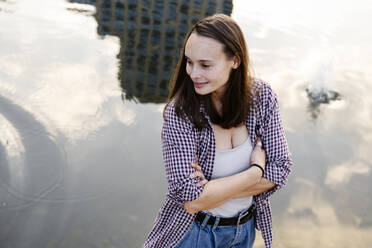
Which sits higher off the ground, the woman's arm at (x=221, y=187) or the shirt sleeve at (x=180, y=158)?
the shirt sleeve at (x=180, y=158)

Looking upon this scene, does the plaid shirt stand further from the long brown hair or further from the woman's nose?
the woman's nose

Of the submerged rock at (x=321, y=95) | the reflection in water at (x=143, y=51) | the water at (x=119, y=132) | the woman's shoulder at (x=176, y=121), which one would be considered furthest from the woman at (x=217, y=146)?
the submerged rock at (x=321, y=95)

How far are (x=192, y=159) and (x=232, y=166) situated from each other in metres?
0.28

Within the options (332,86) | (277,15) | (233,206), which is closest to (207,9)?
(277,15)

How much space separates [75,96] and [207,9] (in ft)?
77.7

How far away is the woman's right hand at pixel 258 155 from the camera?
2.11 meters

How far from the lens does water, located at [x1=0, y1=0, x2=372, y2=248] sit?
4.24m

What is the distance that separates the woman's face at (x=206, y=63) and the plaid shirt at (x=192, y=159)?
0.15 metres

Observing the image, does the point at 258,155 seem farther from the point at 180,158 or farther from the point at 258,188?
the point at 180,158

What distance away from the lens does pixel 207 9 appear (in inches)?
1131

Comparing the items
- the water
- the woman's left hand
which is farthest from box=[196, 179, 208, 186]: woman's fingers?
the water

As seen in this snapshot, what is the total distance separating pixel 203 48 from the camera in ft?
6.17

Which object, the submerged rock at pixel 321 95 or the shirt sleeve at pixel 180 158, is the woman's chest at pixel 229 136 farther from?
the submerged rock at pixel 321 95

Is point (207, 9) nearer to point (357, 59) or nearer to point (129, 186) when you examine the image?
point (357, 59)
